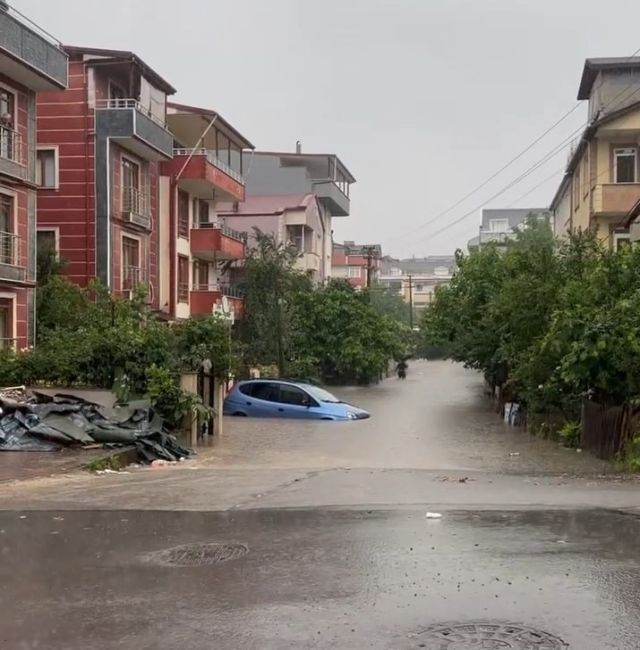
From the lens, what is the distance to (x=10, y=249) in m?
22.6

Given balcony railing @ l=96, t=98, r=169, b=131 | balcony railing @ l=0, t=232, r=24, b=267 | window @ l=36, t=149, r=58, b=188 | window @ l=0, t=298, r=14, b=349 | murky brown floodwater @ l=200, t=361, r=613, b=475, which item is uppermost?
balcony railing @ l=96, t=98, r=169, b=131

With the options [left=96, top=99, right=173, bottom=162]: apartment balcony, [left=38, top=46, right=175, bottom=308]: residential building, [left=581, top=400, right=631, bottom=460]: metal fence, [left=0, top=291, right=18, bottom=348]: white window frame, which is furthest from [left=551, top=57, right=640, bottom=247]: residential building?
[left=0, top=291, right=18, bottom=348]: white window frame

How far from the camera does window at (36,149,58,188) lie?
28656 millimetres

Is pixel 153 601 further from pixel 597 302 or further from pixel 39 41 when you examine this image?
pixel 39 41

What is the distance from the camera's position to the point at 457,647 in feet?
16.0

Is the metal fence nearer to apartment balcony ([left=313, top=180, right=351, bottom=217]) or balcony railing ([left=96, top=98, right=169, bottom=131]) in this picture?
balcony railing ([left=96, top=98, right=169, bottom=131])

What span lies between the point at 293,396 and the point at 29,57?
12.9 m

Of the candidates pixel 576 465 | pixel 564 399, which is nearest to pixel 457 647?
pixel 576 465

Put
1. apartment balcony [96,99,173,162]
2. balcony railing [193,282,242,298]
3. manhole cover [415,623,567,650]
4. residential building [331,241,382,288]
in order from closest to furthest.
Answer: manhole cover [415,623,567,650]
apartment balcony [96,99,173,162]
balcony railing [193,282,242,298]
residential building [331,241,382,288]

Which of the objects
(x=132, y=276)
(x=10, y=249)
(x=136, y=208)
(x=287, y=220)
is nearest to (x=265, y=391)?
(x=132, y=276)

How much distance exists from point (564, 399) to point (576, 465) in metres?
4.80

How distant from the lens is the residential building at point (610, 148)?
32031mm

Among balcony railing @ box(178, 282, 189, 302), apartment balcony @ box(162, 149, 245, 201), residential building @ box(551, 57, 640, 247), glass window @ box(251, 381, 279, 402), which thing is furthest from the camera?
balcony railing @ box(178, 282, 189, 302)

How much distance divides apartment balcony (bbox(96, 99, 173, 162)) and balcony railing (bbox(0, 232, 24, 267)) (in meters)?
6.73
